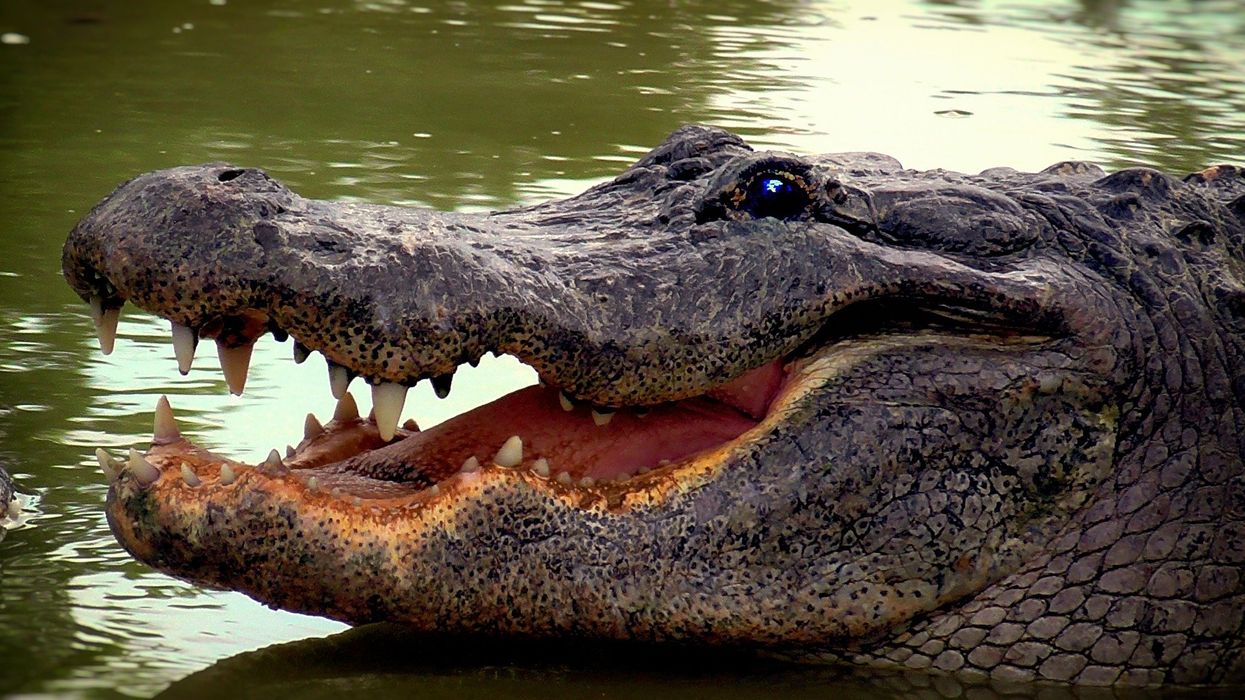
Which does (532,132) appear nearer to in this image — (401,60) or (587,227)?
(401,60)

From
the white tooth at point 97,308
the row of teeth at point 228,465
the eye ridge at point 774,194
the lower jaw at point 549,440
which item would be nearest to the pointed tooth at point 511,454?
the row of teeth at point 228,465

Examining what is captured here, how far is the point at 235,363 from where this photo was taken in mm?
3928

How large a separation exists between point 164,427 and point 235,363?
0.65ft

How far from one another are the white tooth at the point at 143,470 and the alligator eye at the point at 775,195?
4.47ft

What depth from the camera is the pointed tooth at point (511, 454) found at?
3.81 m

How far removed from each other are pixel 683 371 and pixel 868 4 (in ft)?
38.4

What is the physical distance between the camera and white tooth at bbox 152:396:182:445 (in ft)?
12.8

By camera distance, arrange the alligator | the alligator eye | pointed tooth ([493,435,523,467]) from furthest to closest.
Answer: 1. the alligator eye
2. pointed tooth ([493,435,523,467])
3. the alligator

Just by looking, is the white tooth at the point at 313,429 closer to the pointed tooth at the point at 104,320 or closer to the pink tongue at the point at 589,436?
the pink tongue at the point at 589,436

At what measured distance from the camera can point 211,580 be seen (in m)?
3.73

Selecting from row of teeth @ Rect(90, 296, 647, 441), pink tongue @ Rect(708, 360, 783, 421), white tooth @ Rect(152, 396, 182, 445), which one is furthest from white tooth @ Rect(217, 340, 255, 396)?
pink tongue @ Rect(708, 360, 783, 421)

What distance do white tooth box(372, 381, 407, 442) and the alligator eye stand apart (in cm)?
90

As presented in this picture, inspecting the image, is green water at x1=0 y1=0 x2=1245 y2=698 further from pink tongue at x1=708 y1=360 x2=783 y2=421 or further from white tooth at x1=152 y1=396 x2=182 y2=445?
pink tongue at x1=708 y1=360 x2=783 y2=421

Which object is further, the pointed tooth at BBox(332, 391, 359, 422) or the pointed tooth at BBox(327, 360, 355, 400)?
the pointed tooth at BBox(332, 391, 359, 422)
